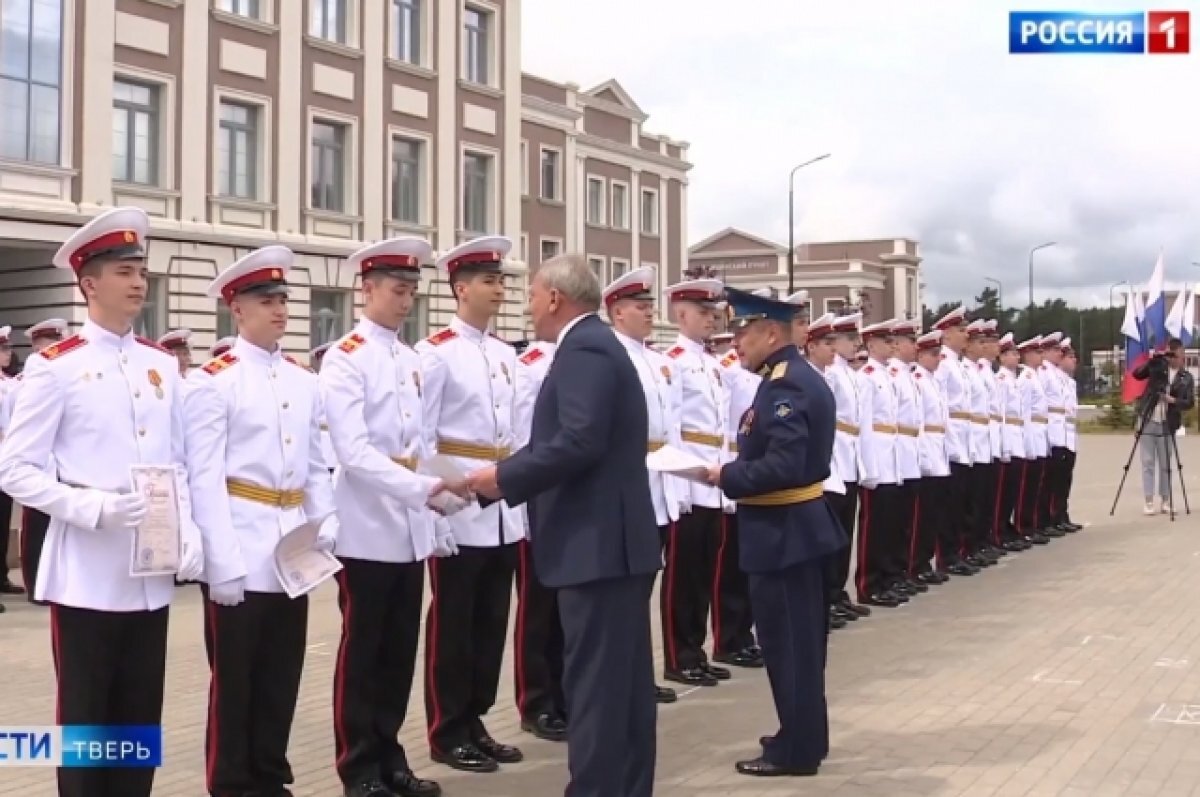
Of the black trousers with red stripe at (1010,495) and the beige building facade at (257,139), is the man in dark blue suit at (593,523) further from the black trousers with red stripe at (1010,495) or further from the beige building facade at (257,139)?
the beige building facade at (257,139)

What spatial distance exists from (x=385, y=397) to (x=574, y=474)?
1181 millimetres

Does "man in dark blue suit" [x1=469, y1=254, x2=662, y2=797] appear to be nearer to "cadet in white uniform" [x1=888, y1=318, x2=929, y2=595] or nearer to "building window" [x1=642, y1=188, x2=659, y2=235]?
"cadet in white uniform" [x1=888, y1=318, x2=929, y2=595]

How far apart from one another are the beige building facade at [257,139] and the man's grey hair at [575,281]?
20.4m

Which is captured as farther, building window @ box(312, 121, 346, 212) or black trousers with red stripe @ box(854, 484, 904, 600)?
building window @ box(312, 121, 346, 212)

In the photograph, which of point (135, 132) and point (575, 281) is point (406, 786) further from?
point (135, 132)

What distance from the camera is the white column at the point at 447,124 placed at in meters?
32.8

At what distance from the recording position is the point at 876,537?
404 inches

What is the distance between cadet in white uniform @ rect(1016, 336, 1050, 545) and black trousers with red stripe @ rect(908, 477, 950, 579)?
9.17 ft

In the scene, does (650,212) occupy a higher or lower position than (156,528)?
higher

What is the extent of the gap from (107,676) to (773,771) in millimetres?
2757

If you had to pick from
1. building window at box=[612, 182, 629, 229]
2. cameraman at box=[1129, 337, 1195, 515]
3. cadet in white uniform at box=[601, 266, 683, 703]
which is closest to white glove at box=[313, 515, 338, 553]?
cadet in white uniform at box=[601, 266, 683, 703]

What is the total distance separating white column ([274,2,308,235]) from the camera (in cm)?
2844

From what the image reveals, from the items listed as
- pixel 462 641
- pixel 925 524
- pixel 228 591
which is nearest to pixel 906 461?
pixel 925 524

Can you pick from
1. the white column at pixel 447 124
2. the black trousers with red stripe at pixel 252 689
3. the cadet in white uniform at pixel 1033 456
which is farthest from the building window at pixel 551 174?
the black trousers with red stripe at pixel 252 689
